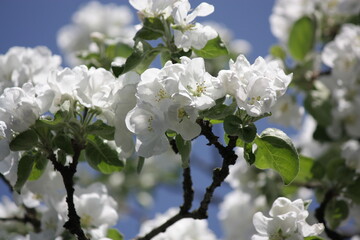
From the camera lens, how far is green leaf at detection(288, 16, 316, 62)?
13.0 ft

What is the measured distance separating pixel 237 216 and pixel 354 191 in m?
1.77

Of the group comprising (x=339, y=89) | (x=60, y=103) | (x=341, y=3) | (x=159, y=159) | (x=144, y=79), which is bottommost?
(x=144, y=79)

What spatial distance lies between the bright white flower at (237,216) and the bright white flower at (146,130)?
254 cm

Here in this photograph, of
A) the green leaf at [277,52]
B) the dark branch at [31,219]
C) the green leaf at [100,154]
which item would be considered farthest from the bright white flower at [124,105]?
the green leaf at [277,52]

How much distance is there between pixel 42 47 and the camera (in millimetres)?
2668

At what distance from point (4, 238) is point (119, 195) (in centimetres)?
282

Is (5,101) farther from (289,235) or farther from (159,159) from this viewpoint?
(159,159)

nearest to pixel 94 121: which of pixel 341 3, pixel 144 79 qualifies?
pixel 144 79

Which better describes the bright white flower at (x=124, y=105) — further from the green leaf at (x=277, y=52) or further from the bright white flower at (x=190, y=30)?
the green leaf at (x=277, y=52)

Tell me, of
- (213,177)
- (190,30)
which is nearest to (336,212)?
(213,177)

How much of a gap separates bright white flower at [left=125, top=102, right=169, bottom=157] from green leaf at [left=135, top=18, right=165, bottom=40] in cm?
44

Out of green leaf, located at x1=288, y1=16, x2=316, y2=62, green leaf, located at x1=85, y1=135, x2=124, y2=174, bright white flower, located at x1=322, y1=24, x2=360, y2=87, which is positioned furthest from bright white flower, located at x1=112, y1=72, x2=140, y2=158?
green leaf, located at x1=288, y1=16, x2=316, y2=62

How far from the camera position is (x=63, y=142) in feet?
6.57

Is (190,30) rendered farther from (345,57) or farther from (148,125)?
(345,57)
